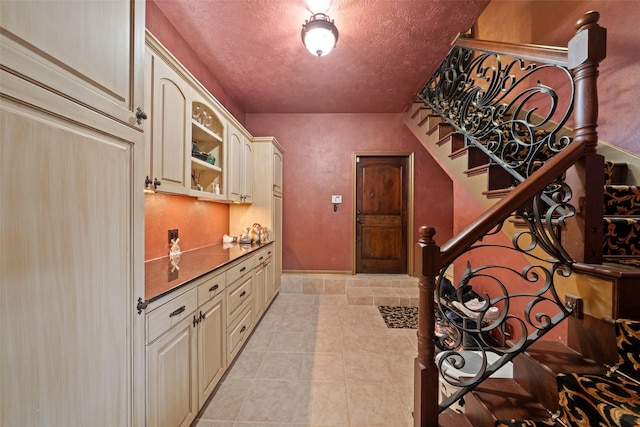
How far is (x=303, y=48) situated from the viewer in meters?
2.45

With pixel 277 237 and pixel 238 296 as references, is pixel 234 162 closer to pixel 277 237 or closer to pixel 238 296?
pixel 277 237

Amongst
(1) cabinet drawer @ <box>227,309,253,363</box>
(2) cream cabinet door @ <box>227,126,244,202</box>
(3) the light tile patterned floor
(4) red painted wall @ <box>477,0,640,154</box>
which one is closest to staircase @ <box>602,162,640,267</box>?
(4) red painted wall @ <box>477,0,640,154</box>

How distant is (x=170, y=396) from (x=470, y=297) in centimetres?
295

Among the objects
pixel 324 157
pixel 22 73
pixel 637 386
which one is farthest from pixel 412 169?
pixel 22 73

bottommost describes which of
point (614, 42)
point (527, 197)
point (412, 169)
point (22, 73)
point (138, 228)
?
point (138, 228)

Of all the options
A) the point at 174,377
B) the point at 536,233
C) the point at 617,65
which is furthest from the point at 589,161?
the point at 174,377

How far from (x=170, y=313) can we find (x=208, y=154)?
164cm

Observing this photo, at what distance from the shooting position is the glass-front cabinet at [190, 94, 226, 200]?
219 centimetres

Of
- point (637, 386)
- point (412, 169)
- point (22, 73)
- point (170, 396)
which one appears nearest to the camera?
point (22, 73)

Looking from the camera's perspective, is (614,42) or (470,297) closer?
(614,42)

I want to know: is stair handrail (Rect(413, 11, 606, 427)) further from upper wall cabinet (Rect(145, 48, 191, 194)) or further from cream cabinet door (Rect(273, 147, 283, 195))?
cream cabinet door (Rect(273, 147, 283, 195))

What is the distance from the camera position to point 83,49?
2.48ft

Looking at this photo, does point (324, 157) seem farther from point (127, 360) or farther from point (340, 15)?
point (127, 360)

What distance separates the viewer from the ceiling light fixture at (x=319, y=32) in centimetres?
198
